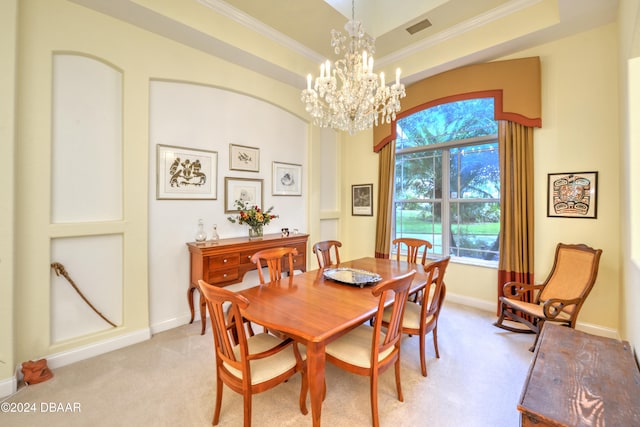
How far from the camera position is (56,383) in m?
2.11

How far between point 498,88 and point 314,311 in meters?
3.59

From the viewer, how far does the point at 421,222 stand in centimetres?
436

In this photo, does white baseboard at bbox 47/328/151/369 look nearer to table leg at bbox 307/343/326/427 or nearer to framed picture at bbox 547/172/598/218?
table leg at bbox 307/343/326/427

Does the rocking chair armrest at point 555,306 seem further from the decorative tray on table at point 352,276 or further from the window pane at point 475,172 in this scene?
the decorative tray on table at point 352,276

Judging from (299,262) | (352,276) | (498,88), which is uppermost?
(498,88)

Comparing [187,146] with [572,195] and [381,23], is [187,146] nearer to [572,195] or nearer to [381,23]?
[381,23]

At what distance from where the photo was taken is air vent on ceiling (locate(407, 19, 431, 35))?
3.30 meters

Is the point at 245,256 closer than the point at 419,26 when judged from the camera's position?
→ Yes

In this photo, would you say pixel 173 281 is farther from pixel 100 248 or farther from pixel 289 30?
pixel 289 30

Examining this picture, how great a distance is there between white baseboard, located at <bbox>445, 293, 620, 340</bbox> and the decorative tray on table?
6.94ft

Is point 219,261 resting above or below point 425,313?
above

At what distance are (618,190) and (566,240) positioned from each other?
0.67 metres

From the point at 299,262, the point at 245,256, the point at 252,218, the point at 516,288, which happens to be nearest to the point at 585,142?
the point at 516,288

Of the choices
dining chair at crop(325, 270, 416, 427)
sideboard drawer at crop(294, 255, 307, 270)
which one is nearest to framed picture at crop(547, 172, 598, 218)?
dining chair at crop(325, 270, 416, 427)
